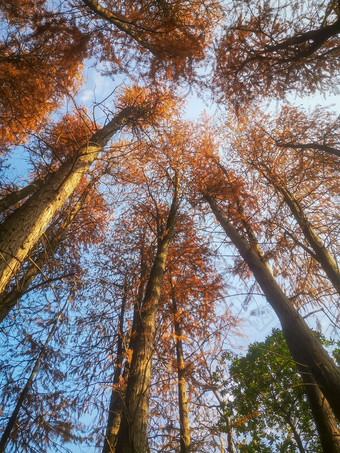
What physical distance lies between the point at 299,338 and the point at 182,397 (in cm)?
326

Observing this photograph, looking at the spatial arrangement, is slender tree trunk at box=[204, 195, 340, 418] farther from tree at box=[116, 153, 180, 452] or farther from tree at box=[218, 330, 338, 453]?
tree at box=[218, 330, 338, 453]

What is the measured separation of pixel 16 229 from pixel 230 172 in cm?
694

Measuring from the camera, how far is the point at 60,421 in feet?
16.4

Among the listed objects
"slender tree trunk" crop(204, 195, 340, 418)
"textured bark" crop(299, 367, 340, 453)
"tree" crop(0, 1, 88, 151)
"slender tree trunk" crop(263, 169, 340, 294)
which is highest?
"tree" crop(0, 1, 88, 151)

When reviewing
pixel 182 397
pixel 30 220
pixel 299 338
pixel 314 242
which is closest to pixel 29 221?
pixel 30 220

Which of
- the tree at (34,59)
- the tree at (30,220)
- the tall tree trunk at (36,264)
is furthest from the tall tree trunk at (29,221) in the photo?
the tree at (34,59)

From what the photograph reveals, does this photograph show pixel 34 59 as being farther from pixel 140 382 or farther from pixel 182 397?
pixel 182 397

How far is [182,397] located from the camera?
197 inches

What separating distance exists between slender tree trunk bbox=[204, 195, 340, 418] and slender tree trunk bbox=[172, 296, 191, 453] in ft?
6.09

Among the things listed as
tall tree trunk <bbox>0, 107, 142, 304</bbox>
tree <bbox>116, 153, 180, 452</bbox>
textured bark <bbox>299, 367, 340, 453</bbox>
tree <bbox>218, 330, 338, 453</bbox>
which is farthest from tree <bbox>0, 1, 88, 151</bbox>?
tree <bbox>218, 330, 338, 453</bbox>

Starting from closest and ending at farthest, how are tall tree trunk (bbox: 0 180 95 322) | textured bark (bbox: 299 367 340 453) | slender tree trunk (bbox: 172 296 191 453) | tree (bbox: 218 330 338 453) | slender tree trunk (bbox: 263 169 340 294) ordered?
1. tall tree trunk (bbox: 0 180 95 322)
2. textured bark (bbox: 299 367 340 453)
3. slender tree trunk (bbox: 172 296 191 453)
4. slender tree trunk (bbox: 263 169 340 294)
5. tree (bbox: 218 330 338 453)

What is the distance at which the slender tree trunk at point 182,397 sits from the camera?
4.27m

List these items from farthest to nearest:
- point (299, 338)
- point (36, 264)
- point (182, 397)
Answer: point (182, 397) → point (299, 338) → point (36, 264)

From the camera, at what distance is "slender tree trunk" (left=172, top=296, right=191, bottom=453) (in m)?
4.27
